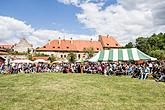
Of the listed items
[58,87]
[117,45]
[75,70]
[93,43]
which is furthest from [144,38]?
[58,87]

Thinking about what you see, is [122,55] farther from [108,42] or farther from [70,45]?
[108,42]

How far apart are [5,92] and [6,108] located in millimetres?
3999

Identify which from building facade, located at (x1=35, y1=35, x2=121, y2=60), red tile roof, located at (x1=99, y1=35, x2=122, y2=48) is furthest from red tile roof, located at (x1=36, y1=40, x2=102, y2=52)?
red tile roof, located at (x1=99, y1=35, x2=122, y2=48)

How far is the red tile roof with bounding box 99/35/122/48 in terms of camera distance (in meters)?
102

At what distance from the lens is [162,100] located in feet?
41.1

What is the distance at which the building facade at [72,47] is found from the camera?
311 feet

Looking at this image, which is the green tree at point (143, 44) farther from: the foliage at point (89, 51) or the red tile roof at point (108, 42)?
the foliage at point (89, 51)

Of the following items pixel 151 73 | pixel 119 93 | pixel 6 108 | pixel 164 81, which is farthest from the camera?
pixel 151 73

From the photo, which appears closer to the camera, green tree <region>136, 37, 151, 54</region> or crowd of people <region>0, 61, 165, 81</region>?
crowd of people <region>0, 61, 165, 81</region>

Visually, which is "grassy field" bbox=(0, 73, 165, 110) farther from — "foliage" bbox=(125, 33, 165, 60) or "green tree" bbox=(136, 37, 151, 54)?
"green tree" bbox=(136, 37, 151, 54)

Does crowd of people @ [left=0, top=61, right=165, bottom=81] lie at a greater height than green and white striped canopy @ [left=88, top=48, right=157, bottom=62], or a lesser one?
lesser

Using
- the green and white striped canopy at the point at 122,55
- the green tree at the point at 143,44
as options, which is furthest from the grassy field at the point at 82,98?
the green tree at the point at 143,44

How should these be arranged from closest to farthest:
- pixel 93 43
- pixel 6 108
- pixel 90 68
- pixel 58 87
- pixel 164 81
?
pixel 6 108 → pixel 58 87 → pixel 164 81 → pixel 90 68 → pixel 93 43

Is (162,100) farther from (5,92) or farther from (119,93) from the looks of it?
(5,92)
